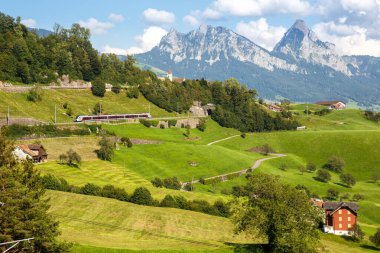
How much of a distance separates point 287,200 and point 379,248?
3235 centimetres

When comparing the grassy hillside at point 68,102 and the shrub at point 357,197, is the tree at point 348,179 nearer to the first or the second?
the shrub at point 357,197

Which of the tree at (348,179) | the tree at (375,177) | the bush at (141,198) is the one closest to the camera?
the bush at (141,198)

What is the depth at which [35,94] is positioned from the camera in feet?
464

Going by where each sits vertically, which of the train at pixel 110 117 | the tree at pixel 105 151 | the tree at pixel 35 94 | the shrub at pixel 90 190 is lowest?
the shrub at pixel 90 190

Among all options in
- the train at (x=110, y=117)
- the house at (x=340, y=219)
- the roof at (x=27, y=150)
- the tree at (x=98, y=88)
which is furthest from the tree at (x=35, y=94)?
the house at (x=340, y=219)

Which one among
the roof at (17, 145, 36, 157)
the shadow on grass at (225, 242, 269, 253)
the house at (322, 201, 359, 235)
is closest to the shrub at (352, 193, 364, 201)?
the house at (322, 201, 359, 235)

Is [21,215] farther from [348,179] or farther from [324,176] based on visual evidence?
[348,179]

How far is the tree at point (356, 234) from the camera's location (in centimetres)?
7772

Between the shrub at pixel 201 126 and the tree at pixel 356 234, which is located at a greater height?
the shrub at pixel 201 126

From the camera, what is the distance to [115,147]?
4820 inches

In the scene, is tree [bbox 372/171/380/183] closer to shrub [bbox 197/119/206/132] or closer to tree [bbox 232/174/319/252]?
shrub [bbox 197/119/206/132]

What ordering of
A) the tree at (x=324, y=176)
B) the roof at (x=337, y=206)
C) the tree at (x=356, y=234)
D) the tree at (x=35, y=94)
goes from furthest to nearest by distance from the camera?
the tree at (x=35, y=94) → the tree at (x=324, y=176) → the roof at (x=337, y=206) → the tree at (x=356, y=234)

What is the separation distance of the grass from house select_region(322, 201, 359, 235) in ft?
89.1

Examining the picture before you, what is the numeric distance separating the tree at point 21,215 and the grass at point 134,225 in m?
11.3
